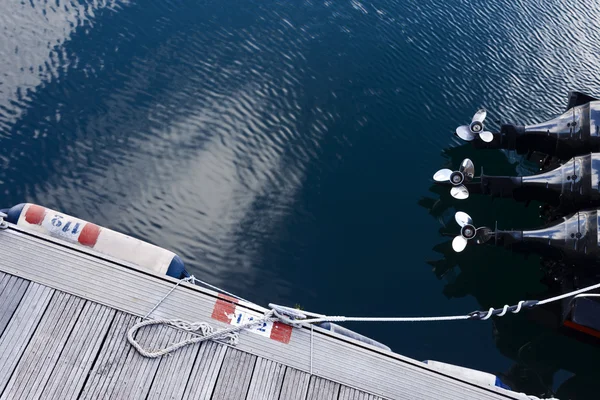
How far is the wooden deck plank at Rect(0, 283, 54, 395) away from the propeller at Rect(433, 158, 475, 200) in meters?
15.9

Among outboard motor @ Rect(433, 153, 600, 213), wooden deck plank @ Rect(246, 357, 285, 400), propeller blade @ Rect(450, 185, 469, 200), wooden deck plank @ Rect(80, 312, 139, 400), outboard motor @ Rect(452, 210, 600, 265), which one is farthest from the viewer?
propeller blade @ Rect(450, 185, 469, 200)

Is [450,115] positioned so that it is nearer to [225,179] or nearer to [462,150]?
[462,150]

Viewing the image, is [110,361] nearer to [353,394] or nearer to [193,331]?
[193,331]

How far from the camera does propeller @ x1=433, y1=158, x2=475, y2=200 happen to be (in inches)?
757

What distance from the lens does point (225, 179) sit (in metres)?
20.2

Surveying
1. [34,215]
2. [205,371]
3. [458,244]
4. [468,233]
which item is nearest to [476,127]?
[468,233]

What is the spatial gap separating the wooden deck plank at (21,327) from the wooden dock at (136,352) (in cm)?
2

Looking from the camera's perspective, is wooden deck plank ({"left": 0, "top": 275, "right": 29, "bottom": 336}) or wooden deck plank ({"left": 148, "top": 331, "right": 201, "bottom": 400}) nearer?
wooden deck plank ({"left": 148, "top": 331, "right": 201, "bottom": 400})

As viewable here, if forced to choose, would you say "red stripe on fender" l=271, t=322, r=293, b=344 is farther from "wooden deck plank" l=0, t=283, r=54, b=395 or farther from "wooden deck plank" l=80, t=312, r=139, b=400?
"wooden deck plank" l=0, t=283, r=54, b=395

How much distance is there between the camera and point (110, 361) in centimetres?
1109

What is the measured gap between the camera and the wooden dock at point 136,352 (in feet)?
35.5

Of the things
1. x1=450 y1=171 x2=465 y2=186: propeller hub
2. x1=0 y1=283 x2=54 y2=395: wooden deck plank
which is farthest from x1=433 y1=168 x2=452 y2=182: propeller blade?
x1=0 y1=283 x2=54 y2=395: wooden deck plank

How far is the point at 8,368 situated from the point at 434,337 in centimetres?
1420

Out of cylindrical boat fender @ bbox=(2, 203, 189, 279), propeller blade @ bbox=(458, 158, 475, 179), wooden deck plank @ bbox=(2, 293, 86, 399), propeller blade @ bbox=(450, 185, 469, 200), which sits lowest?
wooden deck plank @ bbox=(2, 293, 86, 399)
